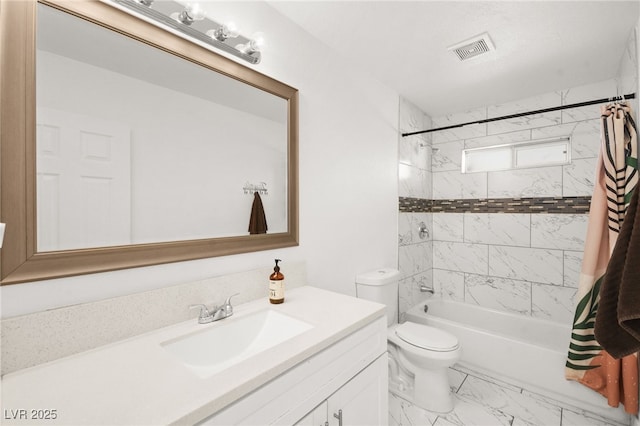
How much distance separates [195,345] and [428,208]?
2.78 metres

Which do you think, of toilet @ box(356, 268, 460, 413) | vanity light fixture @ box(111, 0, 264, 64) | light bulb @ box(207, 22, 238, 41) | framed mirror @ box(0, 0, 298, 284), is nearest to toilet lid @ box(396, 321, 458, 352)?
toilet @ box(356, 268, 460, 413)

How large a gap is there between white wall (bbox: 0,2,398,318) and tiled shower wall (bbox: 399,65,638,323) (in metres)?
0.39

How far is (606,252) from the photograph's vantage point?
173 cm

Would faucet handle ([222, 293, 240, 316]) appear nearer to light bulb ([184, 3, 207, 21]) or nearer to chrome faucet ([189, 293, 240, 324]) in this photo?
chrome faucet ([189, 293, 240, 324])

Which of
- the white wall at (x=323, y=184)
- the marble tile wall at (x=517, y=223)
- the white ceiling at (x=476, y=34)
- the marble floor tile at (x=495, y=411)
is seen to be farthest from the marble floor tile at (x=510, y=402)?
the white ceiling at (x=476, y=34)

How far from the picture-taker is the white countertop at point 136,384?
2.03ft

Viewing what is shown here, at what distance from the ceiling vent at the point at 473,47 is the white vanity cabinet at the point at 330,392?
1.81 meters

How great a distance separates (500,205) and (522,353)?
54.1 inches

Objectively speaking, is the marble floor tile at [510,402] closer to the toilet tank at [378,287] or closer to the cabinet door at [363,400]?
the toilet tank at [378,287]

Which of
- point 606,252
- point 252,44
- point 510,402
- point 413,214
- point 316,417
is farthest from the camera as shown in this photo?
point 413,214

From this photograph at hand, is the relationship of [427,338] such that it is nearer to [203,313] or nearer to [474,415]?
[474,415]

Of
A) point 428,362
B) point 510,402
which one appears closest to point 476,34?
point 428,362

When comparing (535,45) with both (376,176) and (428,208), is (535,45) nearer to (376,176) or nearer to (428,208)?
(376,176)

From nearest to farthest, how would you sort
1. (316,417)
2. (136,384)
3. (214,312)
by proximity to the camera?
(136,384) → (316,417) → (214,312)
